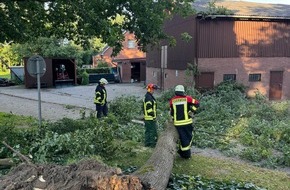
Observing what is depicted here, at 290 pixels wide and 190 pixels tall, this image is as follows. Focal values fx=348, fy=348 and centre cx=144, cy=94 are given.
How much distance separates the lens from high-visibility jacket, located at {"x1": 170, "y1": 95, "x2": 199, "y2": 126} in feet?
25.1

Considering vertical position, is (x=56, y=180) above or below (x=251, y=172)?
above

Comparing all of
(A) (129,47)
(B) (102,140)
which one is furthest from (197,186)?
(A) (129,47)

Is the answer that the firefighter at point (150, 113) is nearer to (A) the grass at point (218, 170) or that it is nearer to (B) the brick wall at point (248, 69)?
(A) the grass at point (218, 170)

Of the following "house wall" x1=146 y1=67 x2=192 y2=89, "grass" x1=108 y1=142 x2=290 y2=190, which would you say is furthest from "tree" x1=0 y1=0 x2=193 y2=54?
"house wall" x1=146 y1=67 x2=192 y2=89

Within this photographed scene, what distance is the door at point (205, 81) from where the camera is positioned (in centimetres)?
2180

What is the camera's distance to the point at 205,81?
72.1 ft

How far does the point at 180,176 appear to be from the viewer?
6.45 m

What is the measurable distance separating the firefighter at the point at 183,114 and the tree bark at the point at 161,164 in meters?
0.19

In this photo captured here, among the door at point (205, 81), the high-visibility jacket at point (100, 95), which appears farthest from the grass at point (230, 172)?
the door at point (205, 81)

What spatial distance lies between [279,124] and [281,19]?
41.8 feet

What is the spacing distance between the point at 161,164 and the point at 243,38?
17902 mm

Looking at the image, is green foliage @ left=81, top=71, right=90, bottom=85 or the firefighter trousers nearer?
the firefighter trousers

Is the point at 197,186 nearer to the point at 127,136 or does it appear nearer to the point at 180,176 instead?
the point at 180,176

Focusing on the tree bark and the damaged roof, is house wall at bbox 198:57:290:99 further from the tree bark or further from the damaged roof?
the tree bark
